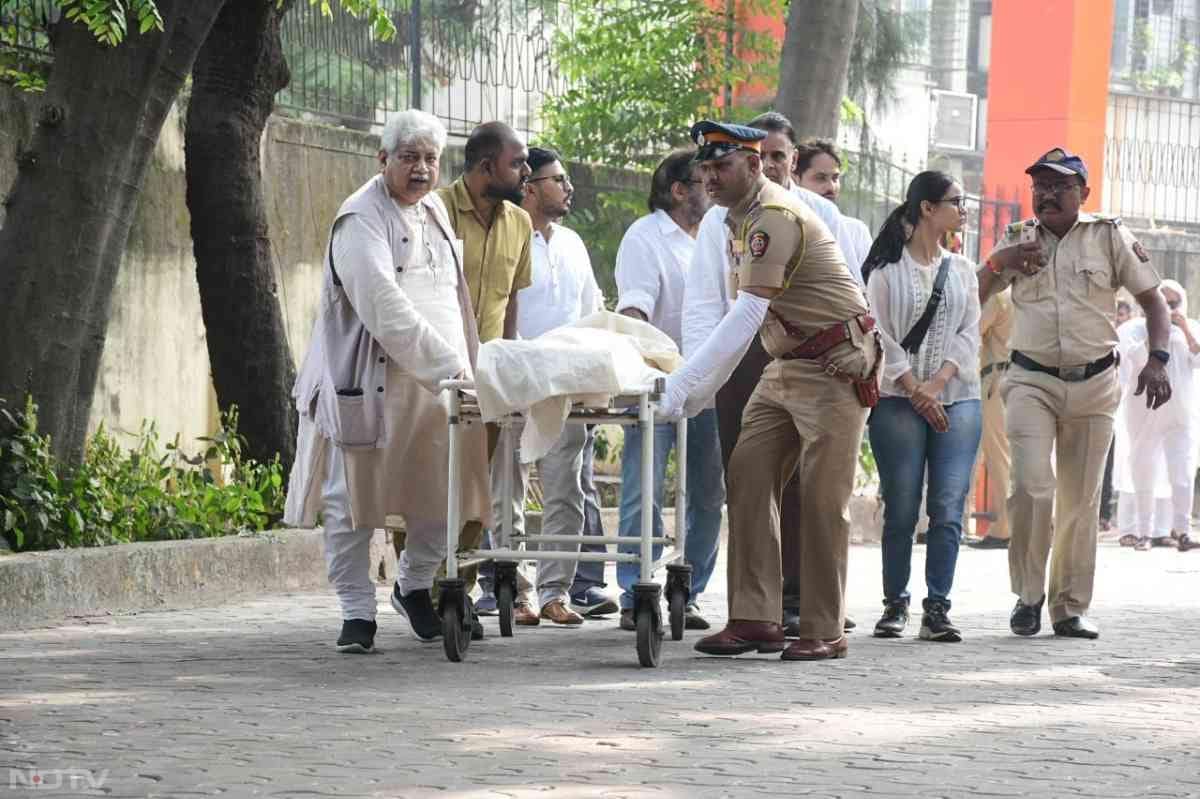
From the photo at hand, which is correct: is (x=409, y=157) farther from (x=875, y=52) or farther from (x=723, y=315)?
(x=875, y=52)

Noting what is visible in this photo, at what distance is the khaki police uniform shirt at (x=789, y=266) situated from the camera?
8.17 m

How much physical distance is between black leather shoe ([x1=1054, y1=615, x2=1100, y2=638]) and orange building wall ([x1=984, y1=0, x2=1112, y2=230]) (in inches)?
688

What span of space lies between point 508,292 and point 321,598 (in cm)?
236

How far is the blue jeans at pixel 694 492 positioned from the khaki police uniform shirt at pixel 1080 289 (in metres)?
1.49

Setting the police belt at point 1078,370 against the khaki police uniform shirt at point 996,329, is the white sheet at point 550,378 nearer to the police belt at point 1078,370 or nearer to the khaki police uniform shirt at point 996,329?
the police belt at point 1078,370

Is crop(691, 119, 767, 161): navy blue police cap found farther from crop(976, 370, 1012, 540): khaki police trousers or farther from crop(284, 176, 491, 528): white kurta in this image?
crop(976, 370, 1012, 540): khaki police trousers

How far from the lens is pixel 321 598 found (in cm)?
1118

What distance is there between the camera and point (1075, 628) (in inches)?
389

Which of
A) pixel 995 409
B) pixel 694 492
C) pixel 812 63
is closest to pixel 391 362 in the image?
pixel 694 492

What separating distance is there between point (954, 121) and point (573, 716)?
41.6 meters

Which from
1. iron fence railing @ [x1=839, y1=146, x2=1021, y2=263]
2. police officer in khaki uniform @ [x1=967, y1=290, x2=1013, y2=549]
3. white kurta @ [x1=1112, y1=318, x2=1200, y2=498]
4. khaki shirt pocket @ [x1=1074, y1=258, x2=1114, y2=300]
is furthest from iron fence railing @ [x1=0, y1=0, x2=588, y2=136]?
khaki shirt pocket @ [x1=1074, y1=258, x2=1114, y2=300]

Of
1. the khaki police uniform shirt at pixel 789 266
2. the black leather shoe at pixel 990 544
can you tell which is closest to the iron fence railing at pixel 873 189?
the black leather shoe at pixel 990 544

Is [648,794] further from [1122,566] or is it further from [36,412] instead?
[1122,566]

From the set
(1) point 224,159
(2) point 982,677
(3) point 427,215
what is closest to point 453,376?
(3) point 427,215
